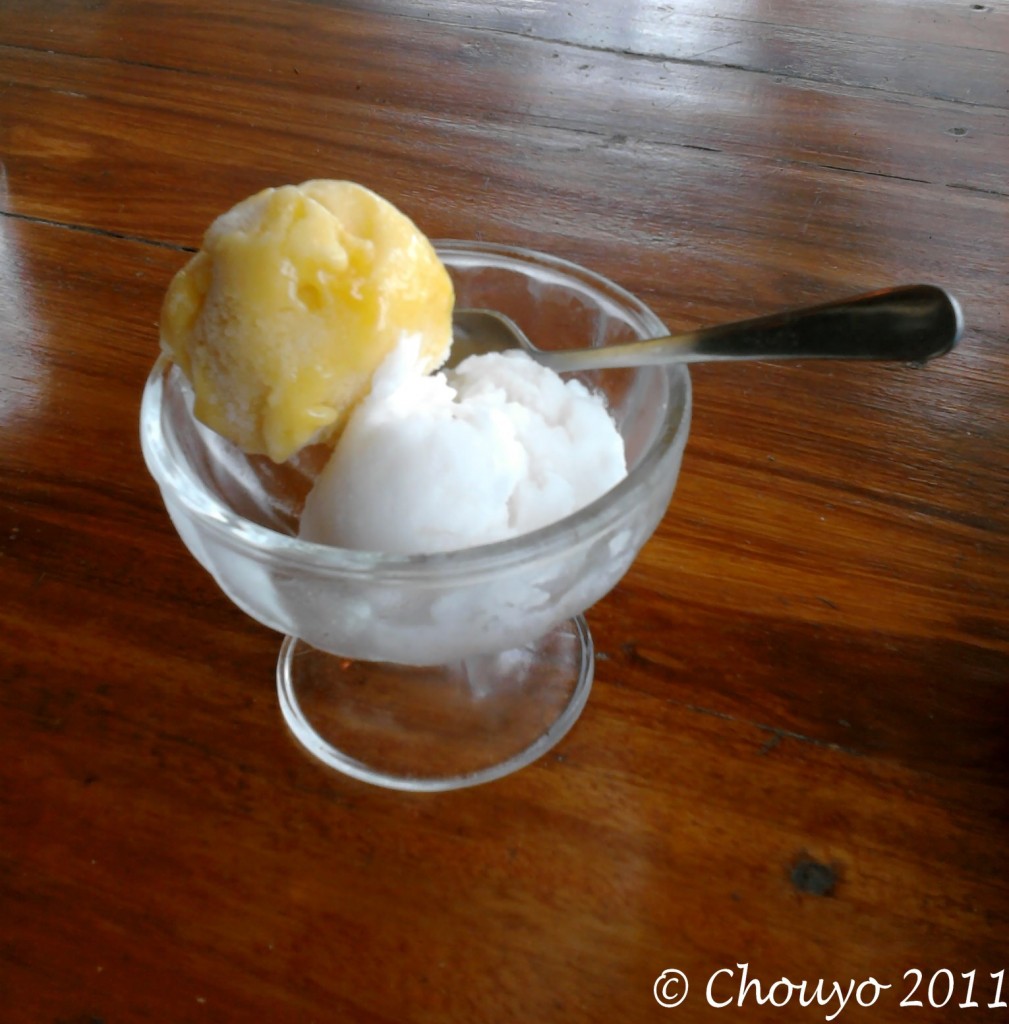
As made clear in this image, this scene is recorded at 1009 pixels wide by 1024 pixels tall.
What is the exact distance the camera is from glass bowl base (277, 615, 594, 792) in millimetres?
524

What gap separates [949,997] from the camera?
438 mm

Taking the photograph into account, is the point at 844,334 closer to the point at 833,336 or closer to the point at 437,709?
the point at 833,336

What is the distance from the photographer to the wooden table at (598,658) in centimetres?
45

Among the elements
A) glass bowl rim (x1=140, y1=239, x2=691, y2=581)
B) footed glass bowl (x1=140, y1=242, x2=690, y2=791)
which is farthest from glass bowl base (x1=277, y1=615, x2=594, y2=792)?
glass bowl rim (x1=140, y1=239, x2=691, y2=581)

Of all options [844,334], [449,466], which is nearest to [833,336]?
[844,334]

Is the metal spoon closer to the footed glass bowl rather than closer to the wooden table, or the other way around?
the footed glass bowl

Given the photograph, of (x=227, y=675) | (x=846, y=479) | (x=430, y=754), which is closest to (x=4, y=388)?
(x=227, y=675)

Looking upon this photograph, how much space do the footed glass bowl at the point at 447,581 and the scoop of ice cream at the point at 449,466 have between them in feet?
0.11

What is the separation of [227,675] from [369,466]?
0.49 feet

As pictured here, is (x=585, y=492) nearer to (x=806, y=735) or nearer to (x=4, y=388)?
(x=806, y=735)

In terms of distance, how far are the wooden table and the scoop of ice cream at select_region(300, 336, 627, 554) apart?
110 millimetres

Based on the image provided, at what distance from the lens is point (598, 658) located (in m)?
0.57

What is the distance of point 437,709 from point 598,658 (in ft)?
0.28

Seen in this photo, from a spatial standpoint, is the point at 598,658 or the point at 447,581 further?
the point at 598,658
